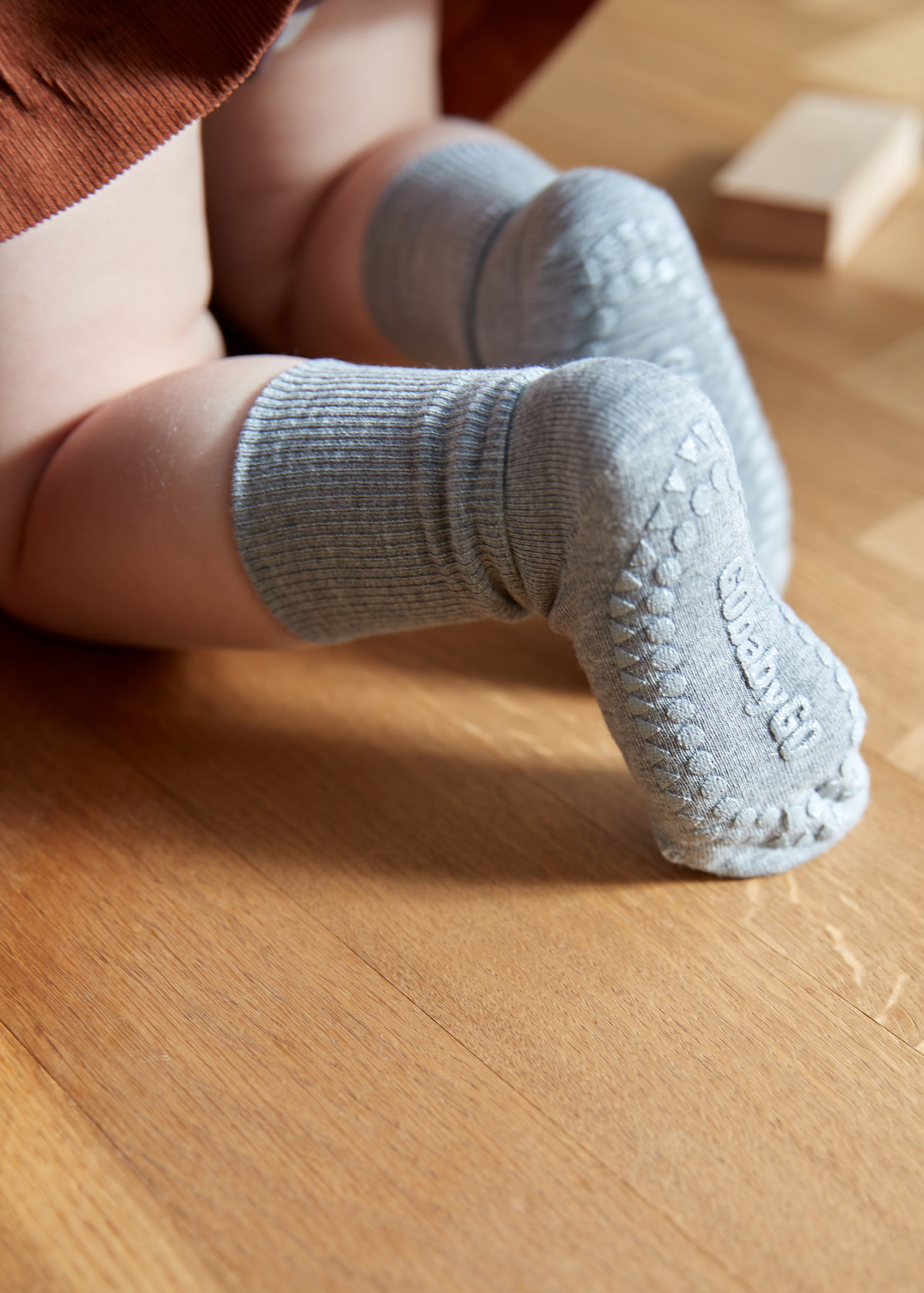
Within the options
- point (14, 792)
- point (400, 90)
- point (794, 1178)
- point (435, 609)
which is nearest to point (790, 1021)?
point (794, 1178)

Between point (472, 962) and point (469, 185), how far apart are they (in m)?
0.40

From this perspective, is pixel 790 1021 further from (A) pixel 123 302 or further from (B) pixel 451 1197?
(A) pixel 123 302

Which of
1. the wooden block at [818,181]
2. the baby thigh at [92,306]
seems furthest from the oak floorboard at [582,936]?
the wooden block at [818,181]

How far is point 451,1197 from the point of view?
1.34 ft

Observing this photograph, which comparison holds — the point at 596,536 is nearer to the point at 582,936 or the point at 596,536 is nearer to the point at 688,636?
the point at 688,636

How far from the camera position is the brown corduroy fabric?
45cm

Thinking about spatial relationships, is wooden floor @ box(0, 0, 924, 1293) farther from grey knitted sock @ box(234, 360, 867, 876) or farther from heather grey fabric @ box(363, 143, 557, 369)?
heather grey fabric @ box(363, 143, 557, 369)

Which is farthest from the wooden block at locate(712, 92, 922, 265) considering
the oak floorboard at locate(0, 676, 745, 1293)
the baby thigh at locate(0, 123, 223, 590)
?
the oak floorboard at locate(0, 676, 745, 1293)

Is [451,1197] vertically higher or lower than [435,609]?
lower

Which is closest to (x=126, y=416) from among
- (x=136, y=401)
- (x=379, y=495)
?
(x=136, y=401)

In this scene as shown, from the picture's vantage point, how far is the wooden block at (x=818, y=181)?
90 centimetres

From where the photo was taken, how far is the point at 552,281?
0.56 meters

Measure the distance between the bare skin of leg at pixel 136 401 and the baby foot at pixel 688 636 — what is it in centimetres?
14

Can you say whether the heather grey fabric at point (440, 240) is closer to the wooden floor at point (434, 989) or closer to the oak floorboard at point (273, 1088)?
the wooden floor at point (434, 989)
